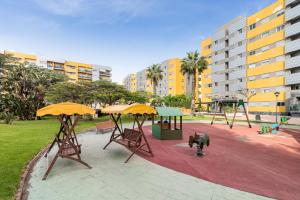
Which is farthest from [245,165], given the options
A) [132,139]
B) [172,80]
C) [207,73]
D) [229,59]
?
[172,80]

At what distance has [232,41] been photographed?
5525 centimetres

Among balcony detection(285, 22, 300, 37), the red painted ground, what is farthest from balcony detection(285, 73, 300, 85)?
the red painted ground

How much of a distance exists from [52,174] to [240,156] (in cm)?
837

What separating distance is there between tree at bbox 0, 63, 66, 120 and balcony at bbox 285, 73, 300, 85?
158 ft

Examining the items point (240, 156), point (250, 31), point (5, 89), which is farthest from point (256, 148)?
point (250, 31)

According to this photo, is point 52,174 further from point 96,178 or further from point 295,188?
Result: point 295,188

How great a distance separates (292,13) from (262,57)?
10.3 meters

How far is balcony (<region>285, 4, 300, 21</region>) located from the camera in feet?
128

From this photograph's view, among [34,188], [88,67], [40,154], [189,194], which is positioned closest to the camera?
[189,194]

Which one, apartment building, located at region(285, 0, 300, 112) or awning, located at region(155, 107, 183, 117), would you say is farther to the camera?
apartment building, located at region(285, 0, 300, 112)

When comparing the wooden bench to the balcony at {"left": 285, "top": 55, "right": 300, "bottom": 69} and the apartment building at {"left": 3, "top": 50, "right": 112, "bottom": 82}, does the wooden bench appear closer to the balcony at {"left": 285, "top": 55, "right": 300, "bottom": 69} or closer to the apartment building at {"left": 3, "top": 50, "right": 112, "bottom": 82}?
the balcony at {"left": 285, "top": 55, "right": 300, "bottom": 69}

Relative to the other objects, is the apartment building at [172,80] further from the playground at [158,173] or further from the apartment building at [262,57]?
the playground at [158,173]

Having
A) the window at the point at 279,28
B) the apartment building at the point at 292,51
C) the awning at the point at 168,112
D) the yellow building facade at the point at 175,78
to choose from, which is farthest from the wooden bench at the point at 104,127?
the yellow building facade at the point at 175,78

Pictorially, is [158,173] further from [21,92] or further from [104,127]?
[21,92]
